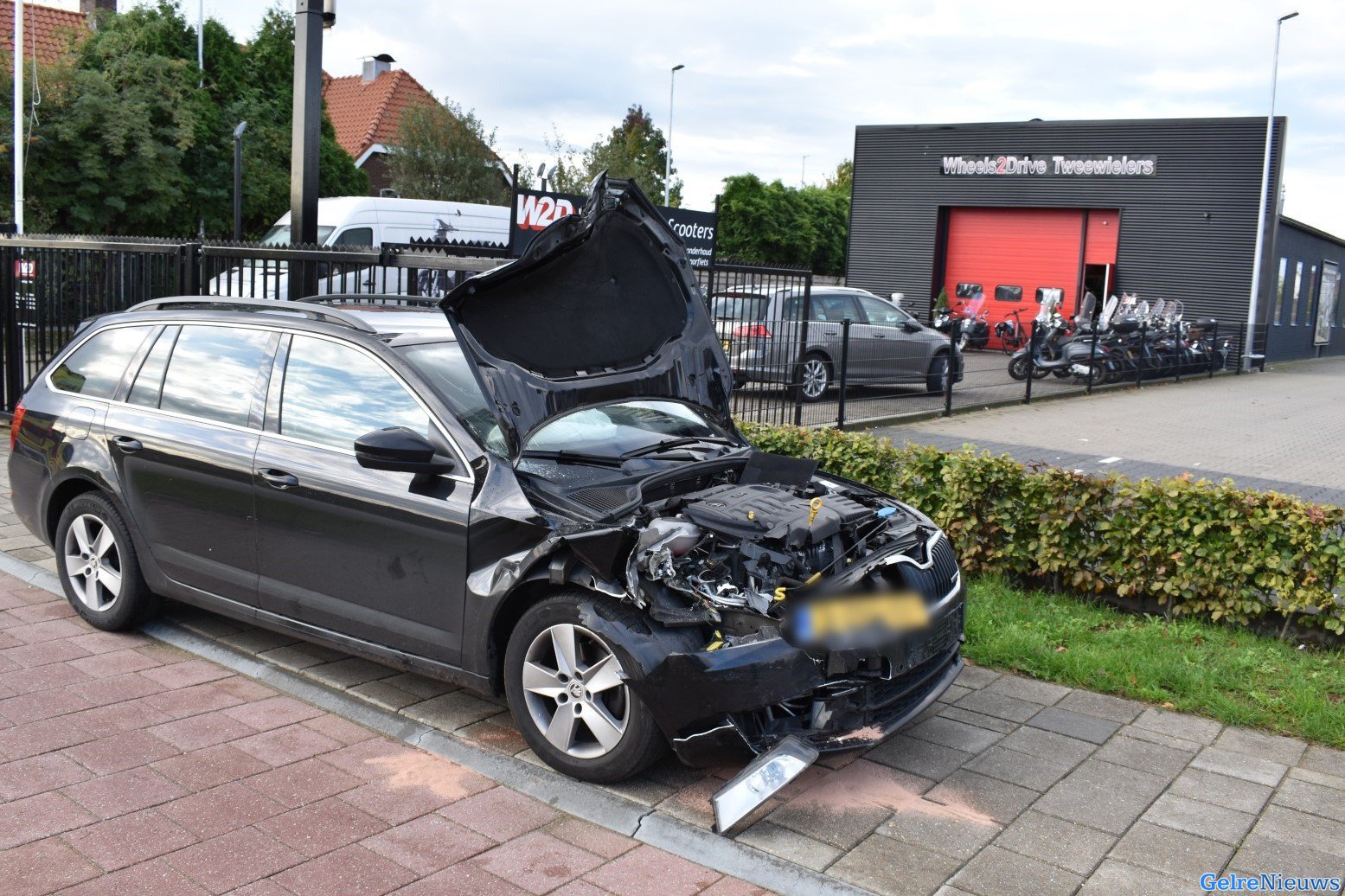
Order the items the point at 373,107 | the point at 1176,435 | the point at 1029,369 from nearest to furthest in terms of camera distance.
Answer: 1. the point at 1176,435
2. the point at 1029,369
3. the point at 373,107

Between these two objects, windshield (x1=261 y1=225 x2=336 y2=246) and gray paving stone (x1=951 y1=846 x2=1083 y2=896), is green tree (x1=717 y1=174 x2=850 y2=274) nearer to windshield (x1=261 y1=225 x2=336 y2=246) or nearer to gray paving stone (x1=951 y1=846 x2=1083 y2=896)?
windshield (x1=261 y1=225 x2=336 y2=246)

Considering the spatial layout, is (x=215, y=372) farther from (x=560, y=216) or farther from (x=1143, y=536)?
(x=1143, y=536)

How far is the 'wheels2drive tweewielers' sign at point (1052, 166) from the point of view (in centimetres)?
2936

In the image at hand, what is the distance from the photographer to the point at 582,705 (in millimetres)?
4156

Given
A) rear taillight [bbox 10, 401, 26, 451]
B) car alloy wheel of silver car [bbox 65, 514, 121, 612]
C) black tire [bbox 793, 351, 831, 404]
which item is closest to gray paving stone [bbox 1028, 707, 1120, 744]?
car alloy wheel of silver car [bbox 65, 514, 121, 612]

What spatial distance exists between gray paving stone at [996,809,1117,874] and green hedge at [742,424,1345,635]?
7.90ft

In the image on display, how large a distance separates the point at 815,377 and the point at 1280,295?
23.6 meters

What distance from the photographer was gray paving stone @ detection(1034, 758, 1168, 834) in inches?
160

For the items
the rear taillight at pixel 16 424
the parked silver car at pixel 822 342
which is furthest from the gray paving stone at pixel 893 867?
the rear taillight at pixel 16 424

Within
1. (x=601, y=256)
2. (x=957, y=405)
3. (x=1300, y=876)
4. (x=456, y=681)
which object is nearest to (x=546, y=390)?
(x=601, y=256)

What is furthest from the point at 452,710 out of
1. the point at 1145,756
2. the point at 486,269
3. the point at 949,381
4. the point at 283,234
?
the point at 283,234

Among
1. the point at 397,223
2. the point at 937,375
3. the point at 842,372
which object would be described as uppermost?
the point at 397,223

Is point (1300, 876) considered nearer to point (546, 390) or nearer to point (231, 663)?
point (546, 390)

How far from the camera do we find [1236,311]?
92.3 feet
